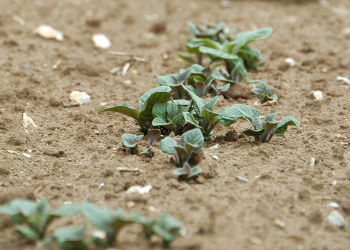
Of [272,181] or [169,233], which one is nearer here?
[169,233]

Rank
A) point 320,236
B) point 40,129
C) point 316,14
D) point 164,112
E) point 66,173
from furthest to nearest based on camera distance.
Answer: point 316,14 → point 40,129 → point 164,112 → point 66,173 → point 320,236

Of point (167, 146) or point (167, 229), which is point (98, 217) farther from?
point (167, 146)

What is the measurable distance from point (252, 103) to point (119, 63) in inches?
51.3

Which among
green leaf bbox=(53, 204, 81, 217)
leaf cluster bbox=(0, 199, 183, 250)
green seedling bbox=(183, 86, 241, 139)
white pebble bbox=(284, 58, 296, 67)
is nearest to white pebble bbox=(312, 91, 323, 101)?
white pebble bbox=(284, 58, 296, 67)

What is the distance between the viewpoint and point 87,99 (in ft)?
8.69

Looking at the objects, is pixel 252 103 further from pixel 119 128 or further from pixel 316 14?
pixel 316 14

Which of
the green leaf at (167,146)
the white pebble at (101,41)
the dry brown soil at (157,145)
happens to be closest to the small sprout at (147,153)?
the dry brown soil at (157,145)

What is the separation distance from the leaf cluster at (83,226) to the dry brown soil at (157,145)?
0.20 ft

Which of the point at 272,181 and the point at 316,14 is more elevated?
the point at 316,14

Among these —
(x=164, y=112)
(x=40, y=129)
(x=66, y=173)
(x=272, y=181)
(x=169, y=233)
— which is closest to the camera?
(x=169, y=233)

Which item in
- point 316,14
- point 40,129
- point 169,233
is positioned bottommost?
point 40,129

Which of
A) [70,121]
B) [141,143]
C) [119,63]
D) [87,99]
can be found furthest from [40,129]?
[119,63]

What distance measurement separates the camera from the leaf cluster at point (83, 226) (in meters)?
1.31

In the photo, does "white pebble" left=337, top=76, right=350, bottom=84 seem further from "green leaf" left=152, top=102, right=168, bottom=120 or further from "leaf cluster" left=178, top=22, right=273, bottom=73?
"green leaf" left=152, top=102, right=168, bottom=120
